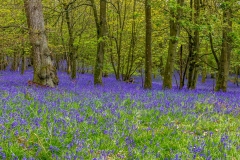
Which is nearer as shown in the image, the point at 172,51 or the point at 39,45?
the point at 39,45

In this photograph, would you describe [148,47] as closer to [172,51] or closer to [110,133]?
[172,51]

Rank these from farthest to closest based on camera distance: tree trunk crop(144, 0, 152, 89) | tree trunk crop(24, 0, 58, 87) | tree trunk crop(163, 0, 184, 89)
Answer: tree trunk crop(144, 0, 152, 89) → tree trunk crop(163, 0, 184, 89) → tree trunk crop(24, 0, 58, 87)

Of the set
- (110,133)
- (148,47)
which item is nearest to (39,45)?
(148,47)

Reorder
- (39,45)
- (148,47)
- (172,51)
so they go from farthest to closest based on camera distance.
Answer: (148,47)
(172,51)
(39,45)

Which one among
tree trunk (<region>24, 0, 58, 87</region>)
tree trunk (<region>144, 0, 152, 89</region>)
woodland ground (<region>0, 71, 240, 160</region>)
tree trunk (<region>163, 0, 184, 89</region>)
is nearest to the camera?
woodland ground (<region>0, 71, 240, 160</region>)

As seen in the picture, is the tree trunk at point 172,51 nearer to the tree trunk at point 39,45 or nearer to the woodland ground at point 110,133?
the tree trunk at point 39,45

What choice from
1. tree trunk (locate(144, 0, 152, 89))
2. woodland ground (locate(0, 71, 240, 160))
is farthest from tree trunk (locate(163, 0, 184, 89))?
woodland ground (locate(0, 71, 240, 160))

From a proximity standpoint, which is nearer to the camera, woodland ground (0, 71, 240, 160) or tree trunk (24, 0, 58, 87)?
woodland ground (0, 71, 240, 160)

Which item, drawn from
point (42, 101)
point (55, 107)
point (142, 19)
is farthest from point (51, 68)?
point (142, 19)

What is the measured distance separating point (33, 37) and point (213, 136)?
9.13 metres

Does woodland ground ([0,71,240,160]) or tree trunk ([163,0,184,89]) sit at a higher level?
tree trunk ([163,0,184,89])

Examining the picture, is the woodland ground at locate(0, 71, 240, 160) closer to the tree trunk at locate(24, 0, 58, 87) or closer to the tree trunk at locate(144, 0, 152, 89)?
the tree trunk at locate(24, 0, 58, 87)

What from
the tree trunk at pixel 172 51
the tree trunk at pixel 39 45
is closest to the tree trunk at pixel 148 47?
the tree trunk at pixel 172 51

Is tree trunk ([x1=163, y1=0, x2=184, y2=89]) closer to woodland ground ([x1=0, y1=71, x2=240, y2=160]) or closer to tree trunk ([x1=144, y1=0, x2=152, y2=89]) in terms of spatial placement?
tree trunk ([x1=144, y1=0, x2=152, y2=89])
